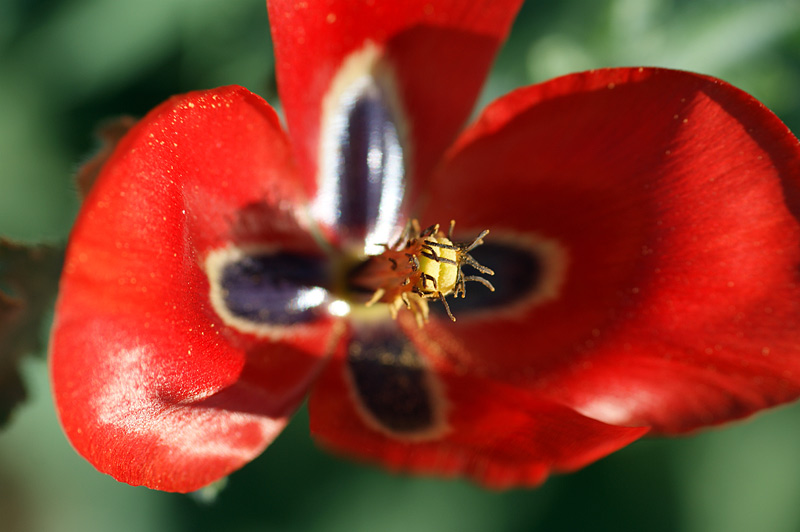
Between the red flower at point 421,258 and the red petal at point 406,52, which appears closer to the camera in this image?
the red flower at point 421,258

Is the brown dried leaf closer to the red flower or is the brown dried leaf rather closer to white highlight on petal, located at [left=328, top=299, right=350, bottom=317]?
the red flower

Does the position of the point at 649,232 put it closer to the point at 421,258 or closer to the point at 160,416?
the point at 421,258

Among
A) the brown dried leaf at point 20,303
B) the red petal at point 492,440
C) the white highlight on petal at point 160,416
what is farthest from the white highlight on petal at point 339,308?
the brown dried leaf at point 20,303

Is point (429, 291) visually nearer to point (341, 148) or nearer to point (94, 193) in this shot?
point (341, 148)

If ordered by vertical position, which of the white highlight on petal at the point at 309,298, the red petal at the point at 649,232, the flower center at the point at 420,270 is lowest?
the white highlight on petal at the point at 309,298

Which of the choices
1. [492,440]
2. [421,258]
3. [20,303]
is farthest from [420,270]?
[20,303]

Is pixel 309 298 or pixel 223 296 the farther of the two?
pixel 309 298

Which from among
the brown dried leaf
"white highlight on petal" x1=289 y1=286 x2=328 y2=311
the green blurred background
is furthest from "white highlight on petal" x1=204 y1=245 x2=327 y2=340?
the green blurred background

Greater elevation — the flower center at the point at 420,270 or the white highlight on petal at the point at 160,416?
the flower center at the point at 420,270

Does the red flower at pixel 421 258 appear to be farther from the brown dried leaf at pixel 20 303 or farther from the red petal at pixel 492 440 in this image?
the brown dried leaf at pixel 20 303
